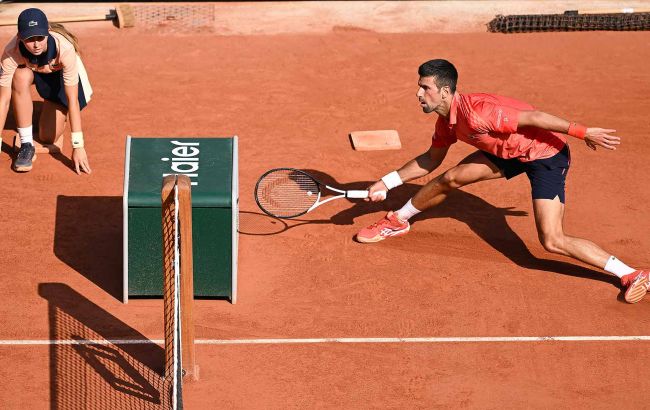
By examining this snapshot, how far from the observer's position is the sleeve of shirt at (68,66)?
9914 mm

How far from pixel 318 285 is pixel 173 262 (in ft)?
5.91

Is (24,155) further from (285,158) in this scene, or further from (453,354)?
(453,354)

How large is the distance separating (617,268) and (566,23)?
560 cm

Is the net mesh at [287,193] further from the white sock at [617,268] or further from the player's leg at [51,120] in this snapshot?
the white sock at [617,268]

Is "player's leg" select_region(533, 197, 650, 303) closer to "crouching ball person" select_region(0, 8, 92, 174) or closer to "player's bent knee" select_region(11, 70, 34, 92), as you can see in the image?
"crouching ball person" select_region(0, 8, 92, 174)

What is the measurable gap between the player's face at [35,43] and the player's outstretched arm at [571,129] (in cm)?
419

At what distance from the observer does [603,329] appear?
8.38 metres

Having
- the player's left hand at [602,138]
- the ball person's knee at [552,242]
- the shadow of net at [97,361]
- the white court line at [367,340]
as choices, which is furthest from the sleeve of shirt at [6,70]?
the player's left hand at [602,138]

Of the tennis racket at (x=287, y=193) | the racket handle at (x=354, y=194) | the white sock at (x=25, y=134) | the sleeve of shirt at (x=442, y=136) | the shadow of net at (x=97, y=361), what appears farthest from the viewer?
the white sock at (x=25, y=134)

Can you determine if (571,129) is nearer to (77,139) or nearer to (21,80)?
(77,139)

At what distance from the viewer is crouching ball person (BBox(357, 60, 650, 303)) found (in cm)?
847

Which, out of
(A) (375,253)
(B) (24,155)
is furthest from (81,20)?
(A) (375,253)

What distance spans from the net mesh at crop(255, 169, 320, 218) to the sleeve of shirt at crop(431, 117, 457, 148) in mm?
1063

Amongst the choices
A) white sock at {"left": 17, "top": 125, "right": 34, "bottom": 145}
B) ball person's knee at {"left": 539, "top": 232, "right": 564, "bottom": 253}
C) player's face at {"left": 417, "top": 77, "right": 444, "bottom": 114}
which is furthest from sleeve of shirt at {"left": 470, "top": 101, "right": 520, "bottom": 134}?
white sock at {"left": 17, "top": 125, "right": 34, "bottom": 145}
